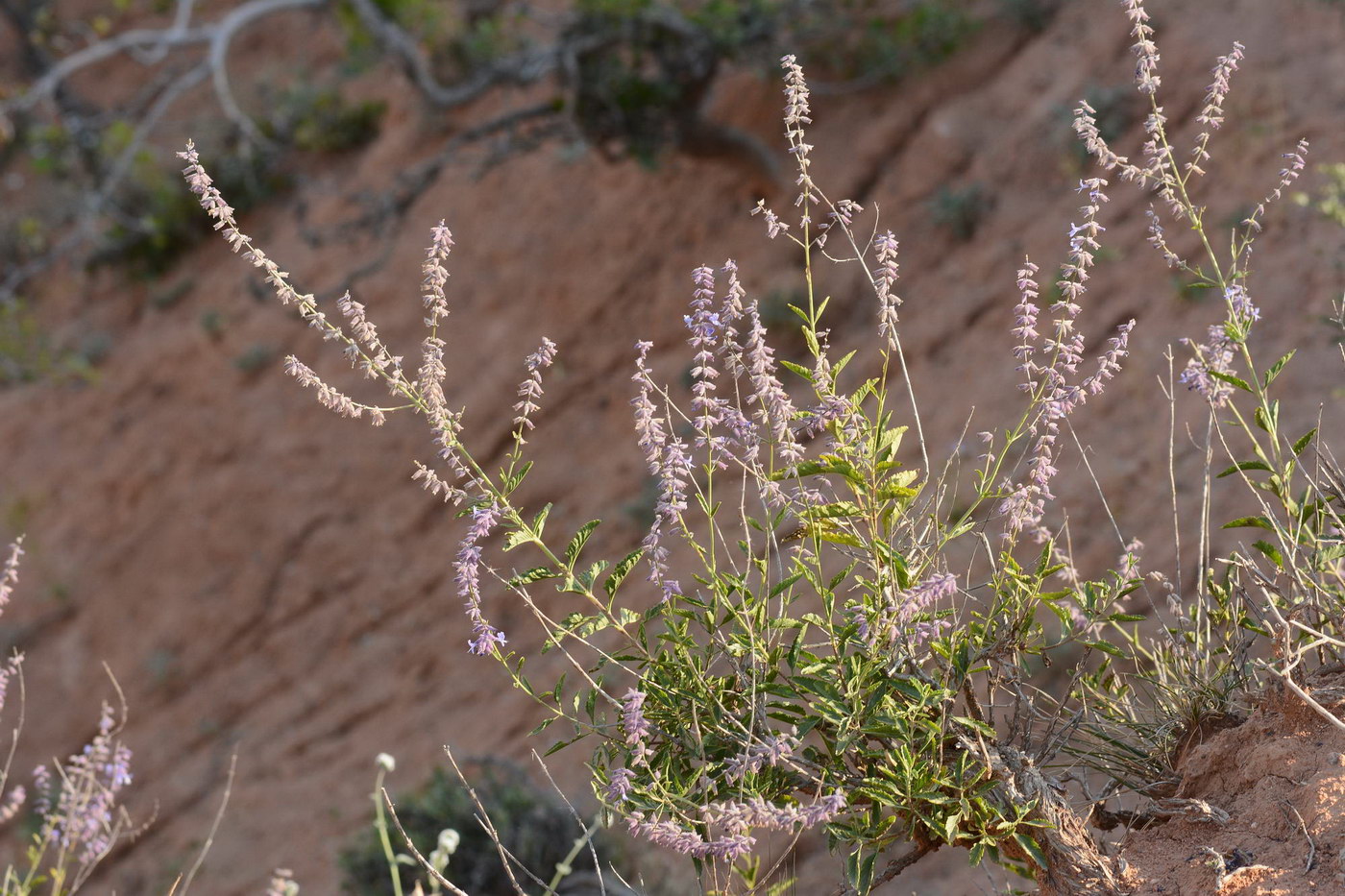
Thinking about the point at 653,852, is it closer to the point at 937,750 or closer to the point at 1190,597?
the point at 1190,597

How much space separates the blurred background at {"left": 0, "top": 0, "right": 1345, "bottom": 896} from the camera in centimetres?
675

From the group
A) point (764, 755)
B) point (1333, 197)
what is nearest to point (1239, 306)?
point (764, 755)

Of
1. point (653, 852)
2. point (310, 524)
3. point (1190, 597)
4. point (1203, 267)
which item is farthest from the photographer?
point (310, 524)

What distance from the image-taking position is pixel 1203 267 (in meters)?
6.42

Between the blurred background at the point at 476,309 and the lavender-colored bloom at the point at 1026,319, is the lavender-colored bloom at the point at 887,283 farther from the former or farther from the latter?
the blurred background at the point at 476,309

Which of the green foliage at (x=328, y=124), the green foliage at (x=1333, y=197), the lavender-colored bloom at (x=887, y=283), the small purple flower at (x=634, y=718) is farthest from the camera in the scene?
the green foliage at (x=328, y=124)

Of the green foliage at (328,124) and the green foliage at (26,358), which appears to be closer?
the green foliage at (26,358)

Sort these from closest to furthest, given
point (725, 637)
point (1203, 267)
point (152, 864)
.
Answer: point (725, 637) → point (1203, 267) → point (152, 864)

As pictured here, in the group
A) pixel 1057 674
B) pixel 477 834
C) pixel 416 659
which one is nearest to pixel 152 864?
pixel 416 659

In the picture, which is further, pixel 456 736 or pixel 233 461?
pixel 233 461

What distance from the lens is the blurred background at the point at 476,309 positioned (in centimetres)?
675

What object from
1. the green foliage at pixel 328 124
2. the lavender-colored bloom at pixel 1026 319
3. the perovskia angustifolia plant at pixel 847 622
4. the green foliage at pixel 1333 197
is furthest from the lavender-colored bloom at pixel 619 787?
the green foliage at pixel 328 124

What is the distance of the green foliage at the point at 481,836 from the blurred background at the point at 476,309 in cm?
5

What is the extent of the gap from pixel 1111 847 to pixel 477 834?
3.33 metres
